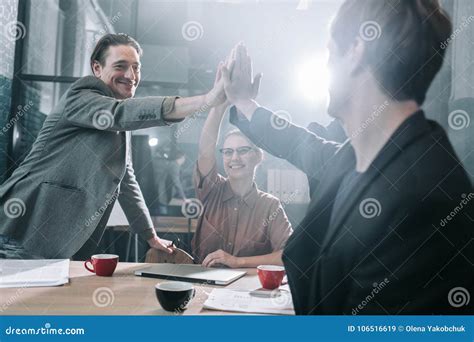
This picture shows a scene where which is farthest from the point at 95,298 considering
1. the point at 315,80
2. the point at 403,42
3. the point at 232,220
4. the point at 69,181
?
the point at 403,42

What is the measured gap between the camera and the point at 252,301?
32.9 inches

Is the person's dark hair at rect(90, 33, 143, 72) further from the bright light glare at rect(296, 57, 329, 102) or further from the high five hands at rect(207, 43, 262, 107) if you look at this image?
the bright light glare at rect(296, 57, 329, 102)

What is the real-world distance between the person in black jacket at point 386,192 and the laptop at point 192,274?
160 mm

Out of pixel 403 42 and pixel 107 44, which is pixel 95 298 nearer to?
pixel 107 44

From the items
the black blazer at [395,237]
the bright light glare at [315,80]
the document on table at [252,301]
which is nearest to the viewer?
the document on table at [252,301]

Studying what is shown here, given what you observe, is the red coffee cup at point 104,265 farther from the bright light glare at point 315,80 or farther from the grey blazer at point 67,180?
the bright light glare at point 315,80

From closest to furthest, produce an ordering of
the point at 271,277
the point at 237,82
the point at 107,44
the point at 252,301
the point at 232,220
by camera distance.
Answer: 1. the point at 252,301
2. the point at 271,277
3. the point at 237,82
4. the point at 107,44
5. the point at 232,220

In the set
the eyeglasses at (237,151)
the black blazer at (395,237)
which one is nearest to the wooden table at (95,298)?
the black blazer at (395,237)

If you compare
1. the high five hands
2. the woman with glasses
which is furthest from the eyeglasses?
the high five hands

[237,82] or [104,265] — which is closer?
[104,265]

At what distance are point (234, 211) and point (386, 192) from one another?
0.61m

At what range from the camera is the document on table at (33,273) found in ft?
2.93
